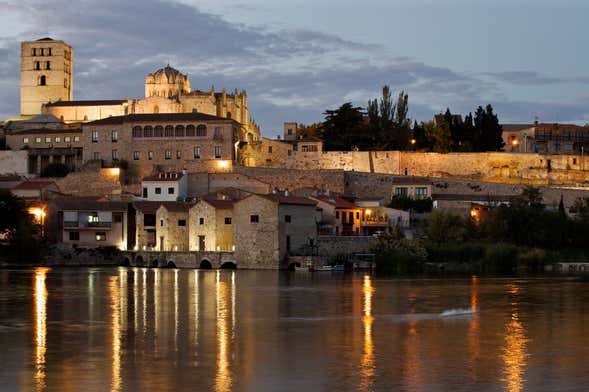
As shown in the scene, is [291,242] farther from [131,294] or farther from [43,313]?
[43,313]

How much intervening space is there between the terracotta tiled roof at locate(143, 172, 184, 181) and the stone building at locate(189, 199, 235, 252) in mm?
8874

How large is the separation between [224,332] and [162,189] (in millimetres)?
35986

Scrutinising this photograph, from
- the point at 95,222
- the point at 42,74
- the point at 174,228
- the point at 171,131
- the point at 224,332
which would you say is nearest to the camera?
the point at 224,332

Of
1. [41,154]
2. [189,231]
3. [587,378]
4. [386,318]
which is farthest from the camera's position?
[41,154]

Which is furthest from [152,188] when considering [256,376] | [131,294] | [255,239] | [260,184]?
[256,376]

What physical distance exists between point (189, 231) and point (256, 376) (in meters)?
34.2

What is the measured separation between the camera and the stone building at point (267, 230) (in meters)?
46.8

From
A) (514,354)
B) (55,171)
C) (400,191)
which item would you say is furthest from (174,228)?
(514,354)

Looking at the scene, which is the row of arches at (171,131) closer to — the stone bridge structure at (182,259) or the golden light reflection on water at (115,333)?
the stone bridge structure at (182,259)

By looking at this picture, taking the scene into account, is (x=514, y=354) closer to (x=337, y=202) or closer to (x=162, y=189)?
(x=337, y=202)

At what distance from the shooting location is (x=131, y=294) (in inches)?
1321

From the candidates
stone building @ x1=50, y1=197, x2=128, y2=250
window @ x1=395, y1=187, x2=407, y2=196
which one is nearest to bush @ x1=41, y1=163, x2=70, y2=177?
stone building @ x1=50, y1=197, x2=128, y2=250

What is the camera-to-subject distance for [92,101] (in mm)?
83625

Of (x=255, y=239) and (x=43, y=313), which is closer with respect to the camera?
(x=43, y=313)
